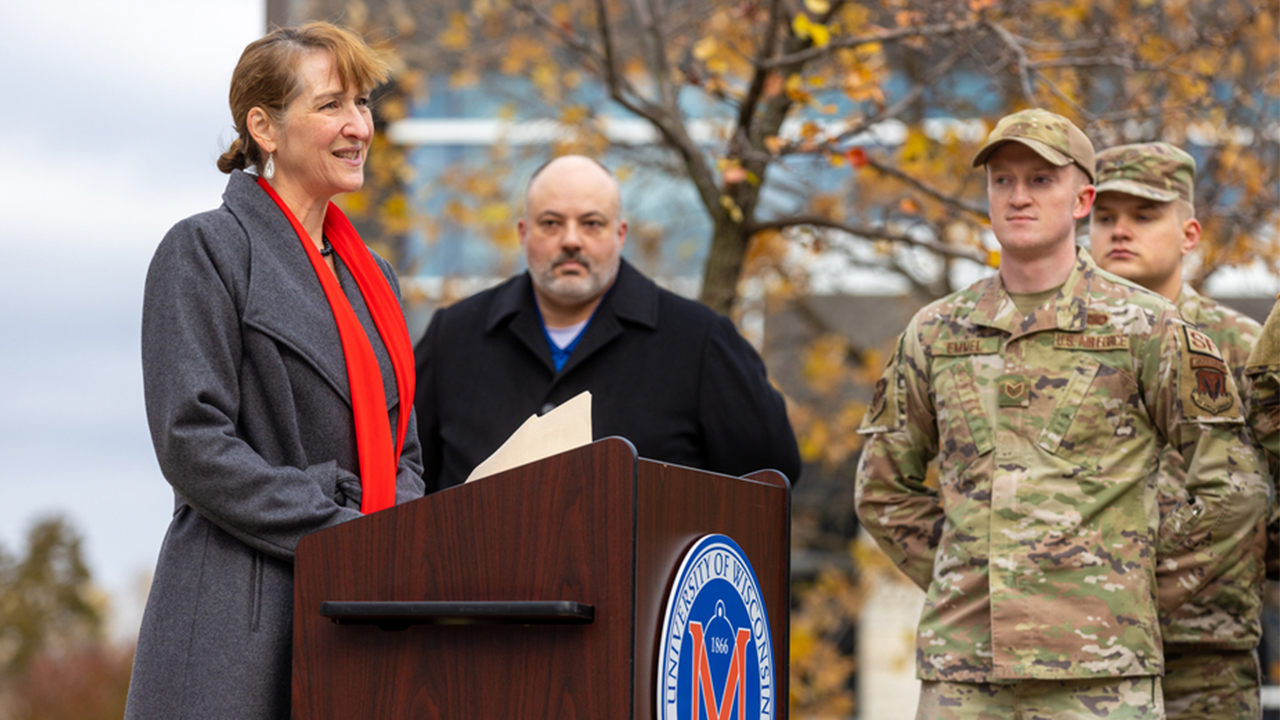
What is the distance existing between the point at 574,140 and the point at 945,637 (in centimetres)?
635

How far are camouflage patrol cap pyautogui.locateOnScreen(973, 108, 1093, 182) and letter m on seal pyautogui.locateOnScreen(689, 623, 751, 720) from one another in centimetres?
172

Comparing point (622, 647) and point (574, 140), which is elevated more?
point (574, 140)

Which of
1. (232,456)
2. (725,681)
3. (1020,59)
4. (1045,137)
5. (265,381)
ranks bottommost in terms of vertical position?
(725,681)

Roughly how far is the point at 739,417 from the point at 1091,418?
113 centimetres

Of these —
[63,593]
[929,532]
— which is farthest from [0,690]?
[929,532]

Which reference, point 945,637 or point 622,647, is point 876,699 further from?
point 622,647

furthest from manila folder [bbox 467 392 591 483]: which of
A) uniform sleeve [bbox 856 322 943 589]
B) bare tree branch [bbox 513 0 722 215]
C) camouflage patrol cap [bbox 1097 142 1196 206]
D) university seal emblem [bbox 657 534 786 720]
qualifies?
bare tree branch [bbox 513 0 722 215]

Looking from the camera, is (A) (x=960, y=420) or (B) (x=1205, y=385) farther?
(A) (x=960, y=420)

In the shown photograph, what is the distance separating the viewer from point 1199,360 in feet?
11.0

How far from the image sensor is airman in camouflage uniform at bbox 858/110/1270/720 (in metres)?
3.28

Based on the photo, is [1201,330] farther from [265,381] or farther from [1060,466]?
[265,381]

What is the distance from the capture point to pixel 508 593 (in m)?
2.03

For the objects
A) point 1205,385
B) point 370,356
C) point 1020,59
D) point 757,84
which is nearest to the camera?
point 370,356

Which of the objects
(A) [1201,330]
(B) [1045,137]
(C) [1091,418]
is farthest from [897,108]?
(C) [1091,418]
